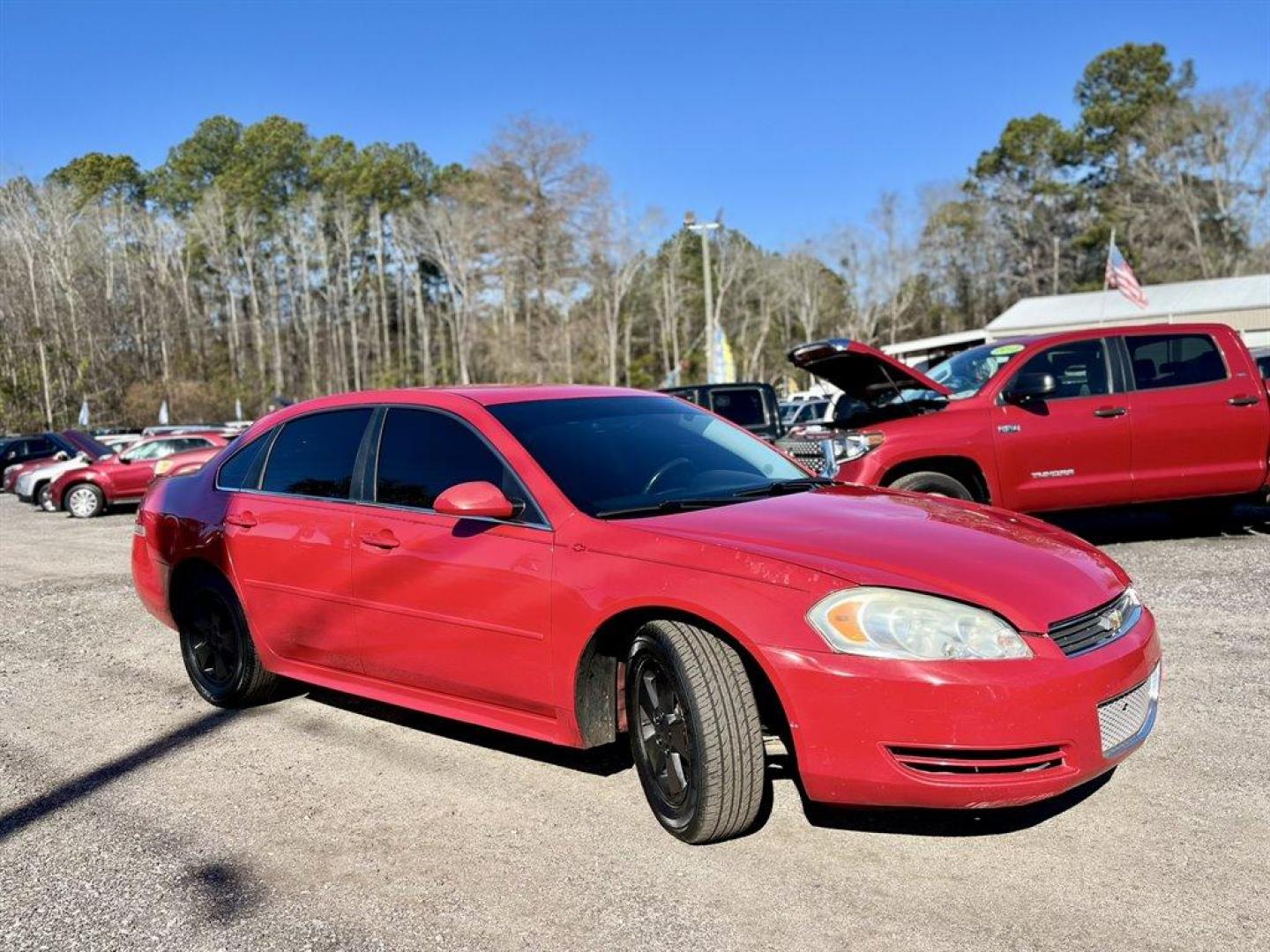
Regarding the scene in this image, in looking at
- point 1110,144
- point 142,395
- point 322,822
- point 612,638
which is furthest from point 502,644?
point 1110,144

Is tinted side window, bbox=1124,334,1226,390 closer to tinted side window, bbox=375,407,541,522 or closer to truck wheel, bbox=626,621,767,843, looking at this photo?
tinted side window, bbox=375,407,541,522

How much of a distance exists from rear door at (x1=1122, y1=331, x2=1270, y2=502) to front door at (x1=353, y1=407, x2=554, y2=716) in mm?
6190

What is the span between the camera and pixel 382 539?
4312mm

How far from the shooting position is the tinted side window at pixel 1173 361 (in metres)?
8.45

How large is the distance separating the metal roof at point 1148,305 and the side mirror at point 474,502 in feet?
140

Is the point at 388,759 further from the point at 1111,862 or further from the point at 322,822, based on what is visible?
the point at 1111,862

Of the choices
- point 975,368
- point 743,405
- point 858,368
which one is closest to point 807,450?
point 858,368

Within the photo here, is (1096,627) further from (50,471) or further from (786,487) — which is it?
(50,471)

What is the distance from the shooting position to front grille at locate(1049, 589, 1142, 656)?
317 cm

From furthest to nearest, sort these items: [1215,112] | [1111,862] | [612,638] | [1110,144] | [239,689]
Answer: [1110,144] → [1215,112] → [239,689] → [612,638] → [1111,862]

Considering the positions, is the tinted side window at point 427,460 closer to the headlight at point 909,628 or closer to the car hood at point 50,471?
the headlight at point 909,628

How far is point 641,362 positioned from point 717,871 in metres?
66.0

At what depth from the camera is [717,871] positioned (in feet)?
10.7

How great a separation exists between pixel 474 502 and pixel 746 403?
12.4 metres
